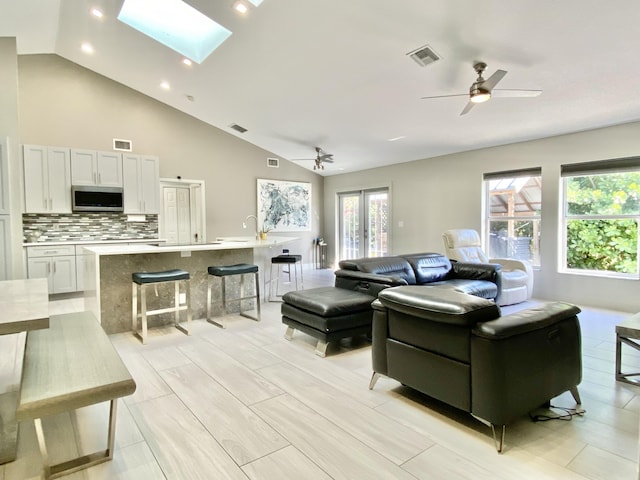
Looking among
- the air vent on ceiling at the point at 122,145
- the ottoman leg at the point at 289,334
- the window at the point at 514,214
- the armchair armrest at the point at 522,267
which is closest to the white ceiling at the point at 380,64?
the window at the point at 514,214

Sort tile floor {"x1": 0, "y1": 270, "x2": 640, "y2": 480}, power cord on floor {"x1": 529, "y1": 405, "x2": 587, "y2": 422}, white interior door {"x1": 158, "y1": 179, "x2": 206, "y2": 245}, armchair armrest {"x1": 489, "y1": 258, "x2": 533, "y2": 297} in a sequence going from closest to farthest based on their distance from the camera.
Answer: tile floor {"x1": 0, "y1": 270, "x2": 640, "y2": 480}, power cord on floor {"x1": 529, "y1": 405, "x2": 587, "y2": 422}, armchair armrest {"x1": 489, "y1": 258, "x2": 533, "y2": 297}, white interior door {"x1": 158, "y1": 179, "x2": 206, "y2": 245}

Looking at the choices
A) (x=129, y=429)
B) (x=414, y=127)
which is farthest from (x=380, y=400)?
(x=414, y=127)

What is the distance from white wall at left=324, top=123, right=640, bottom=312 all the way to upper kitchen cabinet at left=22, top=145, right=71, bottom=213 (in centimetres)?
568

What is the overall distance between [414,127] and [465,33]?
2292 millimetres

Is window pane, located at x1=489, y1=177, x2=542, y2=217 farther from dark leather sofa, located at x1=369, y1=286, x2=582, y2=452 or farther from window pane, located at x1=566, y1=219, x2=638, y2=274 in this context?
dark leather sofa, located at x1=369, y1=286, x2=582, y2=452

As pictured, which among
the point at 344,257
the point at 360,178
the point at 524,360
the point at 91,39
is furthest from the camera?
the point at 344,257

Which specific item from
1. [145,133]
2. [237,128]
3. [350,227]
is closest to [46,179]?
[145,133]

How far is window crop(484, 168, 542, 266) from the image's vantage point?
5523mm

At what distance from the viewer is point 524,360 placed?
185cm

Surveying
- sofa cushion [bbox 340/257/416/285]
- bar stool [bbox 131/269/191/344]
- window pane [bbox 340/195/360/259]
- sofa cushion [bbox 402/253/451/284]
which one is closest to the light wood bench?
bar stool [bbox 131/269/191/344]

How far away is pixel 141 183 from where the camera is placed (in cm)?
637

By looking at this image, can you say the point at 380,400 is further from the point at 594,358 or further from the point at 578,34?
the point at 578,34

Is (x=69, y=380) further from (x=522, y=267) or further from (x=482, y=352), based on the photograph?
(x=522, y=267)

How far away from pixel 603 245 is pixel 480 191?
1.91m
